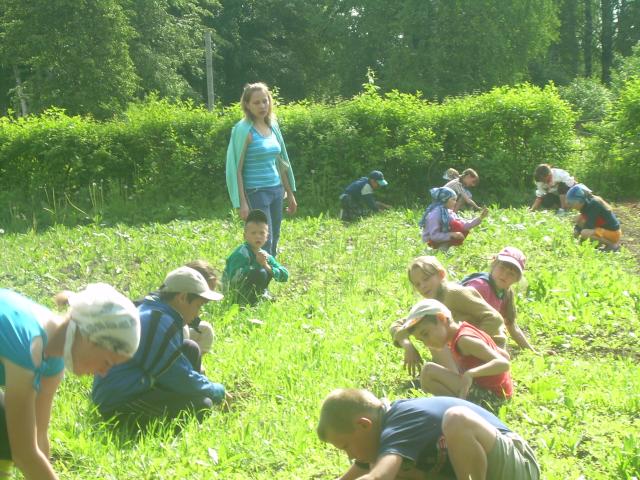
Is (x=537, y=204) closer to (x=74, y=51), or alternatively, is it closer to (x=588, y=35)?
(x=74, y=51)

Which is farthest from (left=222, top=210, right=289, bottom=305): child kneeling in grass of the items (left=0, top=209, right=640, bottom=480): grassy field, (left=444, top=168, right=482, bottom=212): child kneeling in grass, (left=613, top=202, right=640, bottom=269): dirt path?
(left=444, top=168, right=482, bottom=212): child kneeling in grass

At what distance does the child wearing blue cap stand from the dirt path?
4.23 meters

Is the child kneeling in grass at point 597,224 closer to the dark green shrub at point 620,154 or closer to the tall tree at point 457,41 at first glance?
the dark green shrub at point 620,154

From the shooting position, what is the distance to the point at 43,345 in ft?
10.5

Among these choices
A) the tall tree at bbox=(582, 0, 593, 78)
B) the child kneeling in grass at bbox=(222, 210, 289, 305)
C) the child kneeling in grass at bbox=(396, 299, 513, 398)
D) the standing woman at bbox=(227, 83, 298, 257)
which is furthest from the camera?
the tall tree at bbox=(582, 0, 593, 78)

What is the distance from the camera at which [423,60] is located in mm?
39469

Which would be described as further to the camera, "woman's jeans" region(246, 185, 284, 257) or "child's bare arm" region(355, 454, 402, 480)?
"woman's jeans" region(246, 185, 284, 257)

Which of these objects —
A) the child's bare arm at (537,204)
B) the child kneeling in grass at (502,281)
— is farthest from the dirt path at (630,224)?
the child kneeling in grass at (502,281)

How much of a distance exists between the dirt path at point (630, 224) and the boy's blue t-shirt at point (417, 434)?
7.88m

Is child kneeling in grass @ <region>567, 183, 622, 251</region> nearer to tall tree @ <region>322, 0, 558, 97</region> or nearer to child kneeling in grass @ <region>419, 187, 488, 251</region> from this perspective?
child kneeling in grass @ <region>419, 187, 488, 251</region>

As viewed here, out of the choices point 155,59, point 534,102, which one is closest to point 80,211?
point 534,102

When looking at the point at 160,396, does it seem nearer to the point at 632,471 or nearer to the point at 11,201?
the point at 632,471

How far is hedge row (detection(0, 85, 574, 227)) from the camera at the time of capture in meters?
17.4

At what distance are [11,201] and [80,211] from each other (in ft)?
6.25
